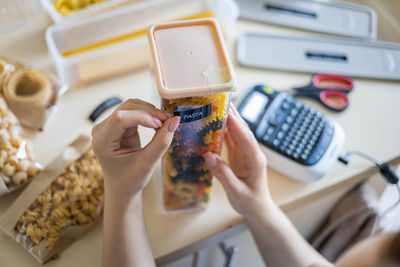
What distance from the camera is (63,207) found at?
0.59m

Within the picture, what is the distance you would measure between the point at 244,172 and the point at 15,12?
59 centimetres

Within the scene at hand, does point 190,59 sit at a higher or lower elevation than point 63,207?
higher

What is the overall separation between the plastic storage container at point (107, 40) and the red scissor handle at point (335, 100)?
0.79 ft

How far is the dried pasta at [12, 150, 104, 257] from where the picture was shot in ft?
1.86

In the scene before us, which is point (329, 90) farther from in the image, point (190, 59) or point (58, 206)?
point (58, 206)

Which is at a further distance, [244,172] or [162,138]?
[244,172]

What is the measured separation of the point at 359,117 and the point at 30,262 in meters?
0.63

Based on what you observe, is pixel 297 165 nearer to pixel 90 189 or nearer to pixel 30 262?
pixel 90 189

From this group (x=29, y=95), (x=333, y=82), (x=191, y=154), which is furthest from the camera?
(x=333, y=82)

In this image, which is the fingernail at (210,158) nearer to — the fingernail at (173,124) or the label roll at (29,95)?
the fingernail at (173,124)

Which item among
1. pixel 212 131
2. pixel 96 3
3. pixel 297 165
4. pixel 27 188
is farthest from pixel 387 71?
pixel 27 188

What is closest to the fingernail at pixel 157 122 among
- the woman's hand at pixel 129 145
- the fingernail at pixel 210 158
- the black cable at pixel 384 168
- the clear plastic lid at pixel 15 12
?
the woman's hand at pixel 129 145

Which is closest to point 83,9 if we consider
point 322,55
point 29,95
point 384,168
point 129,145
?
point 29,95

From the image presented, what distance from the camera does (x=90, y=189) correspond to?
610 millimetres
